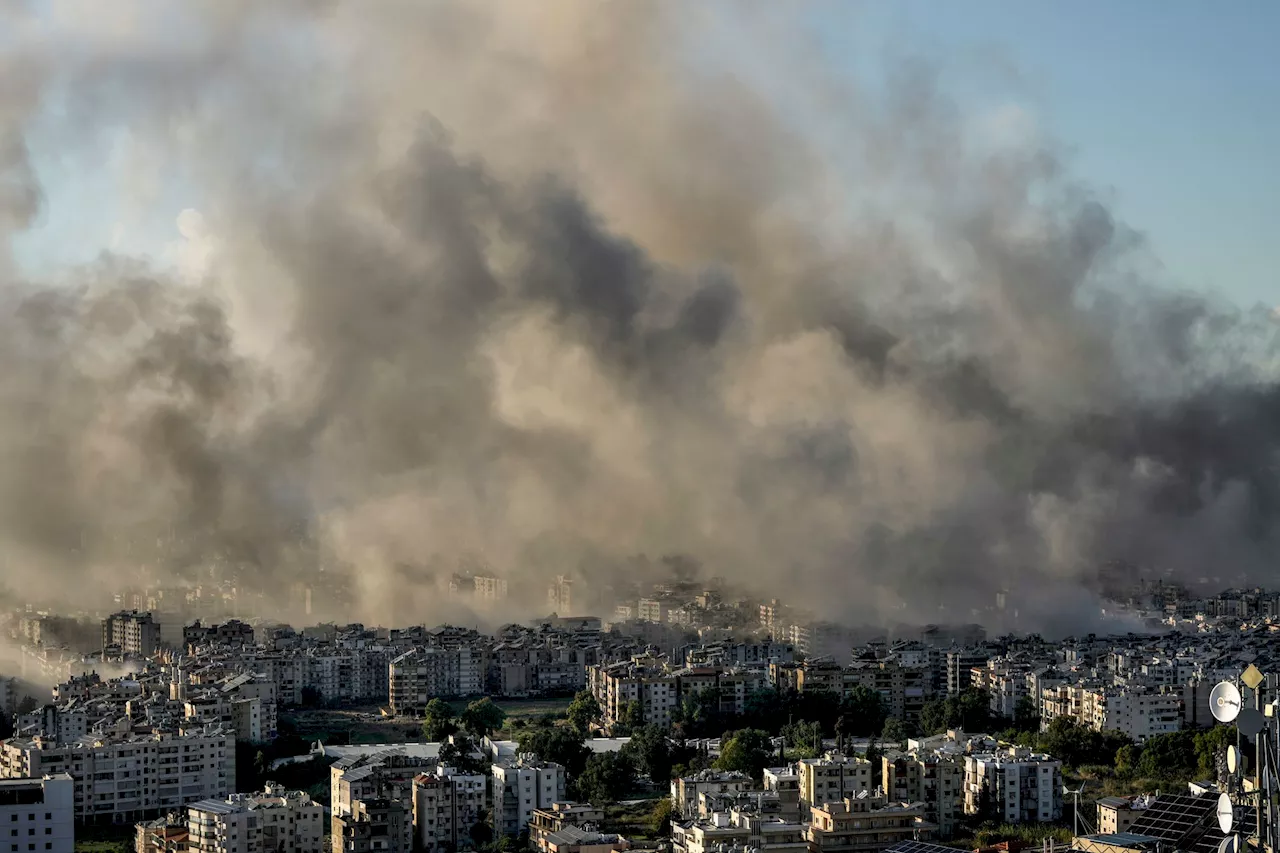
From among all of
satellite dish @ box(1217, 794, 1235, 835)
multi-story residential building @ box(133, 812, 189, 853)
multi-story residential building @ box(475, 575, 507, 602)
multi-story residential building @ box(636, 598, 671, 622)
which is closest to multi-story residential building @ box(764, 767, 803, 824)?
multi-story residential building @ box(133, 812, 189, 853)

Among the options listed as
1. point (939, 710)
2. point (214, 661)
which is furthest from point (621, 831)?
point (214, 661)

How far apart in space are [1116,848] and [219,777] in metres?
7.83

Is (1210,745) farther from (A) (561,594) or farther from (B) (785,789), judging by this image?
(A) (561,594)

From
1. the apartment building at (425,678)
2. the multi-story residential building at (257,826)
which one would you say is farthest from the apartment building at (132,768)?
the apartment building at (425,678)

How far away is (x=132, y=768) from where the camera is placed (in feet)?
46.3

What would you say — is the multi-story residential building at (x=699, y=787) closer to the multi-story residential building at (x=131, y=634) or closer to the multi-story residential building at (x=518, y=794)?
the multi-story residential building at (x=518, y=794)

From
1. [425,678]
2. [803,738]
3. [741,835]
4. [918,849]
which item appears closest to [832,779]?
[741,835]

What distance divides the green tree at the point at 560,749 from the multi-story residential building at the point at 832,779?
2.59m

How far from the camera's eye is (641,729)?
56.0ft

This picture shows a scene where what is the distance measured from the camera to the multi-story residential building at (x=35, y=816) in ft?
31.9

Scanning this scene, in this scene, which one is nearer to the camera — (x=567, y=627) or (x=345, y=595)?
(x=567, y=627)

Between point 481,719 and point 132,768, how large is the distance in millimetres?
4328

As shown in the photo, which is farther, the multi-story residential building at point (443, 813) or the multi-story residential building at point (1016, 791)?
the multi-story residential building at point (1016, 791)

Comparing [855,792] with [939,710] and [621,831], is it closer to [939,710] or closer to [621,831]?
[621,831]
